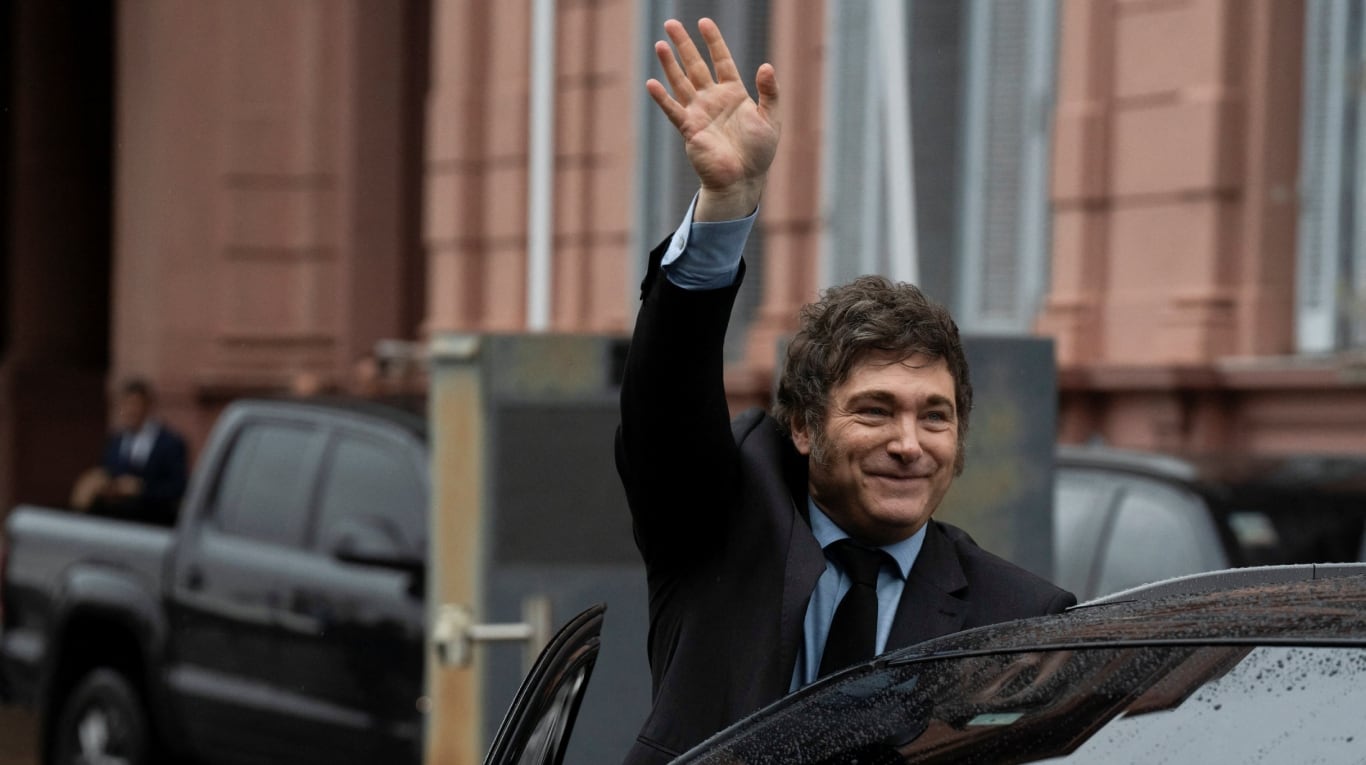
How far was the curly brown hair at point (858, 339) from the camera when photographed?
124 inches

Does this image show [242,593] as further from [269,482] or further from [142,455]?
[142,455]

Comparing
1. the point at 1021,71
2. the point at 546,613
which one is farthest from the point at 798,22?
the point at 546,613

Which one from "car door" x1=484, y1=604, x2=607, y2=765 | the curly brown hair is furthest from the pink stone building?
"car door" x1=484, y1=604, x2=607, y2=765

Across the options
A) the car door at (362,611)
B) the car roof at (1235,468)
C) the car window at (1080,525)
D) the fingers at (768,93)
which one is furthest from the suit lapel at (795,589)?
the car door at (362,611)

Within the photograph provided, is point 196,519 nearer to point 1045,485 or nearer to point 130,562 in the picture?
point 130,562

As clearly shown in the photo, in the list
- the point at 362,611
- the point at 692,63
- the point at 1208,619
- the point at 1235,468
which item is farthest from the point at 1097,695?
the point at 362,611

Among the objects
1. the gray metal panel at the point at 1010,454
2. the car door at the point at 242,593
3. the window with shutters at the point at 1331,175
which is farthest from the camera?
the window with shutters at the point at 1331,175

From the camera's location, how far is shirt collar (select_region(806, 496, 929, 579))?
126 inches

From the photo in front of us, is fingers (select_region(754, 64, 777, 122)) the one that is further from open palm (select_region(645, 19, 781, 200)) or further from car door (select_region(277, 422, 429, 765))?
car door (select_region(277, 422, 429, 765))

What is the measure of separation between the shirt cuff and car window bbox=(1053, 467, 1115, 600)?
454cm

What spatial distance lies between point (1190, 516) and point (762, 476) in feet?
14.4

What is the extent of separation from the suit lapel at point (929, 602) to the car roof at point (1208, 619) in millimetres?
131

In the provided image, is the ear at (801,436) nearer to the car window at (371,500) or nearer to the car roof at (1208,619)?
the car roof at (1208,619)

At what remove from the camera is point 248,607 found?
8648 mm
